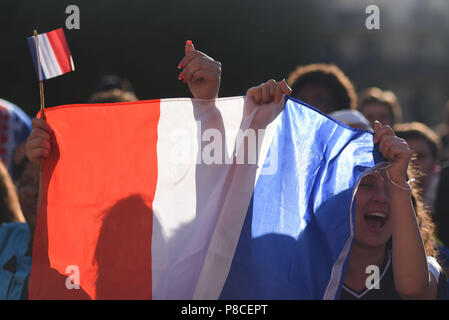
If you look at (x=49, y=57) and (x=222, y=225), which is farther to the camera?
(x=49, y=57)

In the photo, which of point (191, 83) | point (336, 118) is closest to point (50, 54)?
point (191, 83)

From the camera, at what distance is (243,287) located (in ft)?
7.38

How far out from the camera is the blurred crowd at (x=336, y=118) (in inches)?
111

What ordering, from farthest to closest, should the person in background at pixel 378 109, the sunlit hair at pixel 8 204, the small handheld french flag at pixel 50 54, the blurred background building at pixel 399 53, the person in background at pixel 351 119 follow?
the blurred background building at pixel 399 53
the person in background at pixel 378 109
the person in background at pixel 351 119
the sunlit hair at pixel 8 204
the small handheld french flag at pixel 50 54

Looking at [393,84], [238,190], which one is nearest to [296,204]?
[238,190]

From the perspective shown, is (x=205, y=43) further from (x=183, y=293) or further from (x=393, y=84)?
(x=393, y=84)

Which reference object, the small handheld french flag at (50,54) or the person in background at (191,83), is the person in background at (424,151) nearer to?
the person in background at (191,83)

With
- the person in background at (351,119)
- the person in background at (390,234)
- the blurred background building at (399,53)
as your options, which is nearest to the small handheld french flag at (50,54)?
the person in background at (390,234)

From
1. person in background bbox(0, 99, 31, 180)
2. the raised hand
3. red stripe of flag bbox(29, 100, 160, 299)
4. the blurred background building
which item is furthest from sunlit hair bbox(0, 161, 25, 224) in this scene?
the blurred background building

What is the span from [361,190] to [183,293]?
84 centimetres

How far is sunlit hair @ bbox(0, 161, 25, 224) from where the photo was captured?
10.8 feet

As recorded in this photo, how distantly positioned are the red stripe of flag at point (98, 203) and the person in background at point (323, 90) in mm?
1650
